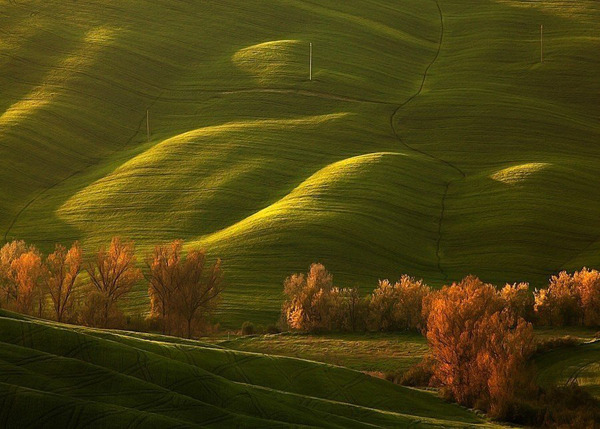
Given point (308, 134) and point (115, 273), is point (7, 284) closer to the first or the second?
point (115, 273)

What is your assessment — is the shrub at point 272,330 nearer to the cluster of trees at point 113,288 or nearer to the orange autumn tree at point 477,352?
the cluster of trees at point 113,288

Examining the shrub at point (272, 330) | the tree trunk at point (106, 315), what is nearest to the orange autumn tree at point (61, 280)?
the tree trunk at point (106, 315)

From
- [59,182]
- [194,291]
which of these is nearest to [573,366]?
[194,291]

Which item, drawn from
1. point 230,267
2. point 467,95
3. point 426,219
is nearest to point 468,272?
point 426,219

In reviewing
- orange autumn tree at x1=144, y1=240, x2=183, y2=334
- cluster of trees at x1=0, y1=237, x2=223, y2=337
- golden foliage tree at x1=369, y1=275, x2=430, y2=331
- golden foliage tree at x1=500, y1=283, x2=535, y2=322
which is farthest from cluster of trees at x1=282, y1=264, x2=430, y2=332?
orange autumn tree at x1=144, y1=240, x2=183, y2=334

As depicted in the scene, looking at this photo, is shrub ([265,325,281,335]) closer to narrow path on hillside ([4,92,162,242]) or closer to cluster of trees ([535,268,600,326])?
cluster of trees ([535,268,600,326])
